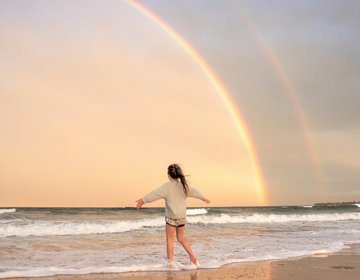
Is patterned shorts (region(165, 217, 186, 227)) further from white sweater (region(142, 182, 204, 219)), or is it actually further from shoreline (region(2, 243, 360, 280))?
shoreline (region(2, 243, 360, 280))

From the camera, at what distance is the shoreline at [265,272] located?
20.6 ft

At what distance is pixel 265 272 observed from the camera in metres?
6.78

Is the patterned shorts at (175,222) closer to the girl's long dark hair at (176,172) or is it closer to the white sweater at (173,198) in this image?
the white sweater at (173,198)

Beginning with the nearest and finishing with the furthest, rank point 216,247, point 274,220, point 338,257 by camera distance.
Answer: point 338,257, point 216,247, point 274,220

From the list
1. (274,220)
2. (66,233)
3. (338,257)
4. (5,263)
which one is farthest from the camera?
(274,220)

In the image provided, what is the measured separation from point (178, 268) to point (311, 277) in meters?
2.74

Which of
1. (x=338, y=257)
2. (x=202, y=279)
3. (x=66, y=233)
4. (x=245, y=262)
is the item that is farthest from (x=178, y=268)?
(x=66, y=233)

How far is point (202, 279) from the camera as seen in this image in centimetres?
607

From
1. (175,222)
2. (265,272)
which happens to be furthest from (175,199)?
(265,272)

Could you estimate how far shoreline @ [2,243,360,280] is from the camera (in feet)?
20.6

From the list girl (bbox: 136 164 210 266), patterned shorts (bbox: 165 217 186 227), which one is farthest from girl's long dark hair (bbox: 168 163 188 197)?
patterned shorts (bbox: 165 217 186 227)

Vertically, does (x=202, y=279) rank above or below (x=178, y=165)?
below

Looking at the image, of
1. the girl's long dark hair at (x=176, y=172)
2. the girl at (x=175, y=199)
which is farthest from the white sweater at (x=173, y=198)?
the girl's long dark hair at (x=176, y=172)

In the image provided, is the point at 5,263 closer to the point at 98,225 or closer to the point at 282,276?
the point at 282,276
